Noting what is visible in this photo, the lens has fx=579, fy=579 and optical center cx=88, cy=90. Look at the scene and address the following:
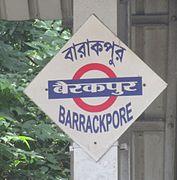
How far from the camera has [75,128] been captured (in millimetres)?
2520

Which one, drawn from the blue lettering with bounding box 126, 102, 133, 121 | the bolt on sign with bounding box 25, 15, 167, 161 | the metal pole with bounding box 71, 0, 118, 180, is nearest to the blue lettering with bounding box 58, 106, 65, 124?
the bolt on sign with bounding box 25, 15, 167, 161

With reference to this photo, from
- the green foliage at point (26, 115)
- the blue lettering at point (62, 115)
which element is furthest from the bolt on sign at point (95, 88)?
the green foliage at point (26, 115)

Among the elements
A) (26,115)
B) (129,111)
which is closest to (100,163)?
(129,111)

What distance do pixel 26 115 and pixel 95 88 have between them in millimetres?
3035

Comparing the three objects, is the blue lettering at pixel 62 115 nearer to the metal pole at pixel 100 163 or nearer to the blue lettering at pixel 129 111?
the metal pole at pixel 100 163

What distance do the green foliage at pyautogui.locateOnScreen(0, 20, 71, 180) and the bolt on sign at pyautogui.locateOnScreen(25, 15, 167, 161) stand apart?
1.96 meters

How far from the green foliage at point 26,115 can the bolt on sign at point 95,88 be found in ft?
6.43

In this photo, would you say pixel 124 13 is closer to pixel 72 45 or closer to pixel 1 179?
pixel 72 45

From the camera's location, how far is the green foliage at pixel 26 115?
4805 mm

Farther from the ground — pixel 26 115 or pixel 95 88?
pixel 95 88

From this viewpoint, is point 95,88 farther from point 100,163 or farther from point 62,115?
point 100,163

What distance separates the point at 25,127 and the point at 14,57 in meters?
0.75

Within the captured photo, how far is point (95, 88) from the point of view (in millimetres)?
2523

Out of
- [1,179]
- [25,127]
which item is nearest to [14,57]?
[25,127]
